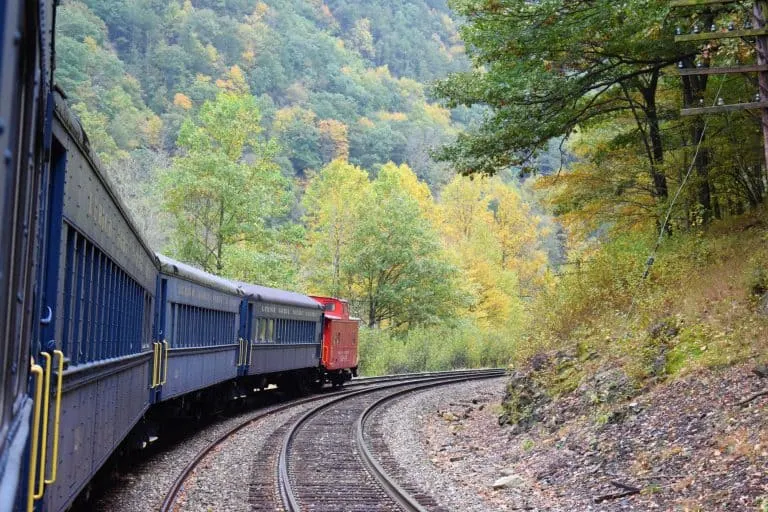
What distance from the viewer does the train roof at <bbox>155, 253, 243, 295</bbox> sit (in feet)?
43.3

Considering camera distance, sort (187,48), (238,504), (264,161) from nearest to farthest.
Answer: (238,504) < (264,161) < (187,48)

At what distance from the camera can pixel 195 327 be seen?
15.7 m

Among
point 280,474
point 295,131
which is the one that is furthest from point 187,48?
point 280,474

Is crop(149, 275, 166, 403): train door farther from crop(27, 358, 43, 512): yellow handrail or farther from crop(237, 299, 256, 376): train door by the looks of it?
crop(27, 358, 43, 512): yellow handrail

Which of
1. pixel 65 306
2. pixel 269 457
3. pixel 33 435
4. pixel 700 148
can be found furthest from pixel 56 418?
pixel 700 148

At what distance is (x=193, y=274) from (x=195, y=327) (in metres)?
1.04

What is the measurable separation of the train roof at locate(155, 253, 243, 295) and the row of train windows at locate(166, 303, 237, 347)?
1.64 feet

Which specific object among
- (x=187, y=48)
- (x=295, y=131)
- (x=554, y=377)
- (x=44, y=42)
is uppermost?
(x=187, y=48)

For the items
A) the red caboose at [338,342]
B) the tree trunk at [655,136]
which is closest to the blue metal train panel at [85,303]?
the tree trunk at [655,136]

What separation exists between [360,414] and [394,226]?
76.1 ft

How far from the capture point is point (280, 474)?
11852 mm

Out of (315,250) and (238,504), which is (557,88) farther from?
(315,250)

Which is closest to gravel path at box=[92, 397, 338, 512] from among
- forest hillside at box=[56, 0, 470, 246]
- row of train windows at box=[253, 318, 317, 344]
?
row of train windows at box=[253, 318, 317, 344]

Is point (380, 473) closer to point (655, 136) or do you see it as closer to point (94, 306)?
point (94, 306)
